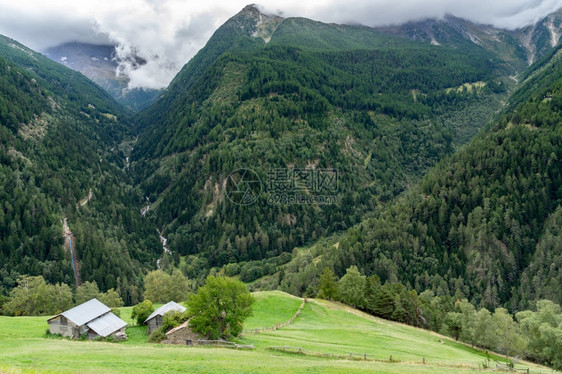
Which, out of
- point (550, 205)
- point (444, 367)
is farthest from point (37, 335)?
A: point (550, 205)

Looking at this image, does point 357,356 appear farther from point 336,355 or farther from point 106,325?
point 106,325

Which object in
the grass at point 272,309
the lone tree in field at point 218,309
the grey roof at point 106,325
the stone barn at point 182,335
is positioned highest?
the lone tree in field at point 218,309

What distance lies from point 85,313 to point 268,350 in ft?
114

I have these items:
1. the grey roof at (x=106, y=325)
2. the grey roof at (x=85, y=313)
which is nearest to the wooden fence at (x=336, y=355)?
the grey roof at (x=106, y=325)

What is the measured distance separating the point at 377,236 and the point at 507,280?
163ft

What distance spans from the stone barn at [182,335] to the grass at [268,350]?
10.8 ft

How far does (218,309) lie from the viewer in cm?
5675

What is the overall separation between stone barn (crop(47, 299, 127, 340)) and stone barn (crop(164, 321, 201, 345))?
11868 millimetres

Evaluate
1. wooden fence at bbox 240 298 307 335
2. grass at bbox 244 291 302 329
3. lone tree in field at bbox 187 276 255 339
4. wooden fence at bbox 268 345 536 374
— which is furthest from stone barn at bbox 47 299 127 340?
wooden fence at bbox 268 345 536 374

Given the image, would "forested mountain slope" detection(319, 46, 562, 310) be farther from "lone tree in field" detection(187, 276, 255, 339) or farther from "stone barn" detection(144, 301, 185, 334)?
"lone tree in field" detection(187, 276, 255, 339)

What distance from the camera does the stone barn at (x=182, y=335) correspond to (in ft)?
184

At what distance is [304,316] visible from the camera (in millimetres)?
85375

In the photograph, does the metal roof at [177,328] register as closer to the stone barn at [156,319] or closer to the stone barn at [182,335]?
the stone barn at [182,335]

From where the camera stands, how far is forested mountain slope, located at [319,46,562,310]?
463 ft
